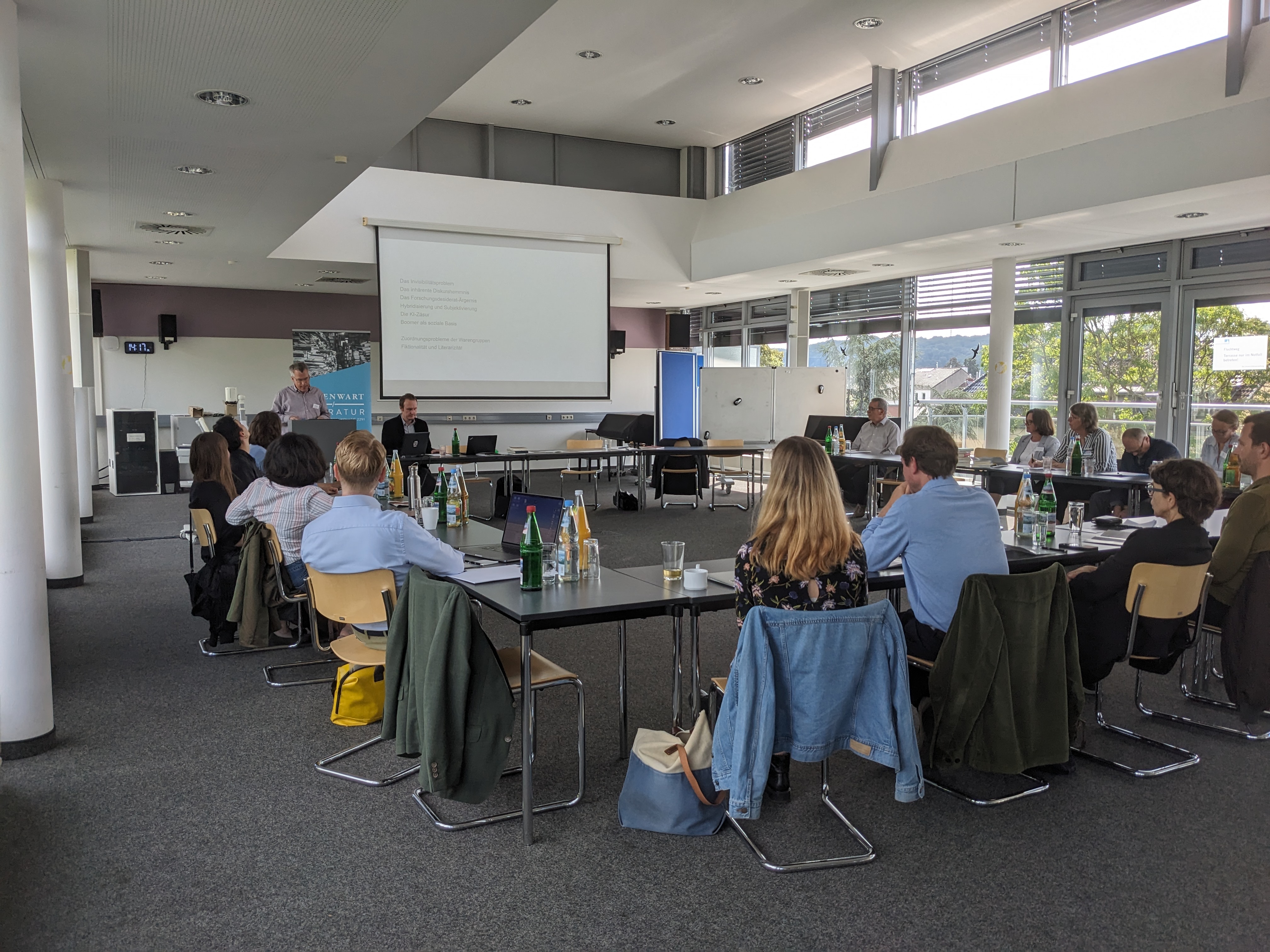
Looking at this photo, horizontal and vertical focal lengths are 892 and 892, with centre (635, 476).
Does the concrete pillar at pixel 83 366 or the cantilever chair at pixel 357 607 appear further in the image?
the concrete pillar at pixel 83 366

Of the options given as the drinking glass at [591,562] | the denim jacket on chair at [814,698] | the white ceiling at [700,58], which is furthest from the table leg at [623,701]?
the white ceiling at [700,58]

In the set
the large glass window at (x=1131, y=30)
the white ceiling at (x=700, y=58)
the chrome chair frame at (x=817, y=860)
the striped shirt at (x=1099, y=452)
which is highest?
the white ceiling at (x=700, y=58)

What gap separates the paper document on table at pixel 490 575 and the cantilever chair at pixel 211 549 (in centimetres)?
197

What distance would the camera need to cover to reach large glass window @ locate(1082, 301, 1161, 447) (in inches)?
354

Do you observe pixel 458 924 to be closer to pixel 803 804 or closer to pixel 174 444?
pixel 803 804

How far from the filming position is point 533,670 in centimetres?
306

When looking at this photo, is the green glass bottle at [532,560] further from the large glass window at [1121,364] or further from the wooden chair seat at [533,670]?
the large glass window at [1121,364]

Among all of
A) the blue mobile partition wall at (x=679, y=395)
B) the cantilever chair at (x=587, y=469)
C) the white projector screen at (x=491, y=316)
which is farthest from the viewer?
the blue mobile partition wall at (x=679, y=395)

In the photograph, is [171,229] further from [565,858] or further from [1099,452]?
[1099,452]

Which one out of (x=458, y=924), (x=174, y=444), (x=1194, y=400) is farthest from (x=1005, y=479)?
(x=174, y=444)

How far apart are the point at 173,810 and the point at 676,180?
36.9ft

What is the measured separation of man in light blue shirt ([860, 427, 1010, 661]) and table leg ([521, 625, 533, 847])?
124 centimetres

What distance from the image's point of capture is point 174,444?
40.8 ft

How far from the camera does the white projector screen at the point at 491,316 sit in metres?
10.0
